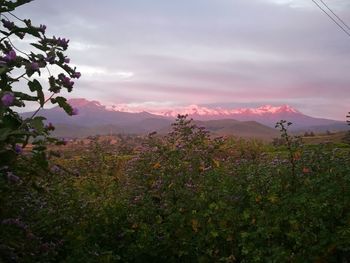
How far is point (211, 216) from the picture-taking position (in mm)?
6086

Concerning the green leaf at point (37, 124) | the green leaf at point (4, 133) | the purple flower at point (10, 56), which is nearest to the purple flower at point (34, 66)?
the purple flower at point (10, 56)

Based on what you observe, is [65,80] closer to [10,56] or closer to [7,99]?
[10,56]

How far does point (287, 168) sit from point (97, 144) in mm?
5718

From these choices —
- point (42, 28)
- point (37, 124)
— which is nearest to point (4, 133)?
point (37, 124)

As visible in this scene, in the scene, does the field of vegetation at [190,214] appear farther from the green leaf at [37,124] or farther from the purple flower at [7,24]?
the purple flower at [7,24]

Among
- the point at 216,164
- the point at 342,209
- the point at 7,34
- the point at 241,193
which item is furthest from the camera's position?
the point at 216,164

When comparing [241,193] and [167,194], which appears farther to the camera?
[167,194]

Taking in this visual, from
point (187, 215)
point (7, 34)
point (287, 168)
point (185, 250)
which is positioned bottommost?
point (185, 250)

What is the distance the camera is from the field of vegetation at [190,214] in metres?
4.88

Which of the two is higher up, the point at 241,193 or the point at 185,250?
the point at 241,193

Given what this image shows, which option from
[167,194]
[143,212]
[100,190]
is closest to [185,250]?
[143,212]

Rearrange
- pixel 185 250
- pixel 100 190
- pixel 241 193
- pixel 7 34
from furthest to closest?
pixel 100 190 < pixel 241 193 < pixel 185 250 < pixel 7 34

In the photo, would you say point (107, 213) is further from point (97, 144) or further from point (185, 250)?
point (97, 144)

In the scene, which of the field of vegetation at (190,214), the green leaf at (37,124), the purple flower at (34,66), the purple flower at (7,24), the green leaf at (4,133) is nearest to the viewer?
the green leaf at (4,133)
